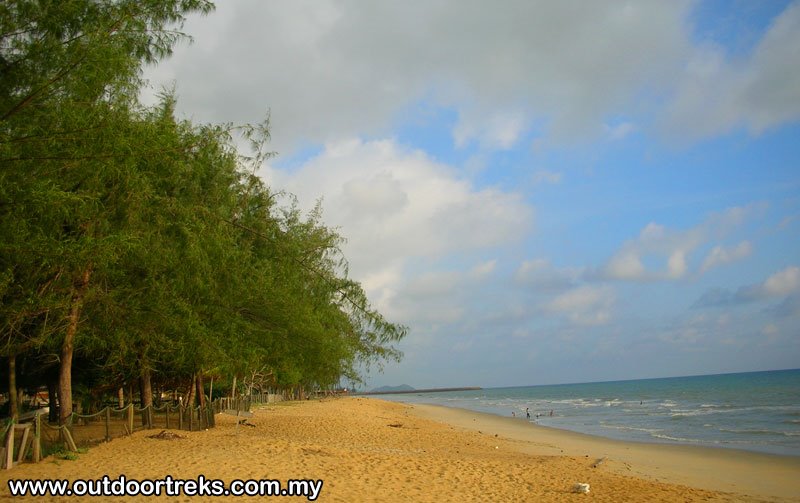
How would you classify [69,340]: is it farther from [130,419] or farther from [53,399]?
[53,399]

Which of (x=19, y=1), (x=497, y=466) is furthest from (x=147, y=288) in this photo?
(x=497, y=466)

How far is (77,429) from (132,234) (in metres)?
9.68

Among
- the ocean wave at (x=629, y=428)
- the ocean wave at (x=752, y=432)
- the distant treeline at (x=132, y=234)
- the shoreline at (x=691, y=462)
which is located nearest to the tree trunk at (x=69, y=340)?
the distant treeline at (x=132, y=234)

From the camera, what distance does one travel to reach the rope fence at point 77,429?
1065 cm

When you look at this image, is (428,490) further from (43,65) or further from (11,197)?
(43,65)

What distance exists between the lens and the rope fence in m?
10.6

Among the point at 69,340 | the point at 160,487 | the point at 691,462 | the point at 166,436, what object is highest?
the point at 69,340

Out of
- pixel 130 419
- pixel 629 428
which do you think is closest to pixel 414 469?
pixel 130 419

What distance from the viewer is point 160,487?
9.34 meters

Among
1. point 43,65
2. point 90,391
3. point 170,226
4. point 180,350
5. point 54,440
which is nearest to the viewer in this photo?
point 43,65

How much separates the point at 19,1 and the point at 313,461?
929 centimetres

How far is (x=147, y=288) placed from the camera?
471 inches

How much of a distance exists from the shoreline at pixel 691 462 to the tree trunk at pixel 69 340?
45.6 ft

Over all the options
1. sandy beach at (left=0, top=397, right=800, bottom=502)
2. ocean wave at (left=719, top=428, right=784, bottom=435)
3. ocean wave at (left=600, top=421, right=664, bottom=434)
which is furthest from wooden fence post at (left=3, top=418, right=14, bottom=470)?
ocean wave at (left=719, top=428, right=784, bottom=435)
